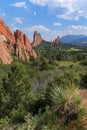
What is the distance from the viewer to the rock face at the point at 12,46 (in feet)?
344

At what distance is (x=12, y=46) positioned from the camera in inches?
5054

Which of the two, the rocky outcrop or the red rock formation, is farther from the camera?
the red rock formation

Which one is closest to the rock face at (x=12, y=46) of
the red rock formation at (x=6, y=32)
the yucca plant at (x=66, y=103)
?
the red rock formation at (x=6, y=32)

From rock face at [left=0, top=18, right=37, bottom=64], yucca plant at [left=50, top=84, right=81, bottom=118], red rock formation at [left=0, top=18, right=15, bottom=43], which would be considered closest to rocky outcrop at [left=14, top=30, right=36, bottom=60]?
rock face at [left=0, top=18, right=37, bottom=64]

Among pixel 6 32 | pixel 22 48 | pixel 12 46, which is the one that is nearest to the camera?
pixel 12 46

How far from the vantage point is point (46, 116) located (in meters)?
10.7

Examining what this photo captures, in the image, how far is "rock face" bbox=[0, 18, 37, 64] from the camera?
4131 inches

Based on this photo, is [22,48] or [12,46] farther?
[22,48]

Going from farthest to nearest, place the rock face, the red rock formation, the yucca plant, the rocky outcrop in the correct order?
the red rock formation < the rocky outcrop < the rock face < the yucca plant

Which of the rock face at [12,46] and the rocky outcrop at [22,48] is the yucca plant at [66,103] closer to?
the rock face at [12,46]

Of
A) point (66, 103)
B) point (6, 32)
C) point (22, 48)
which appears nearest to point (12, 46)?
point (22, 48)

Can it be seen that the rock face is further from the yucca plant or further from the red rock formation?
the yucca plant

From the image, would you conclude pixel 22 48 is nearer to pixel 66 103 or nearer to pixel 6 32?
pixel 6 32

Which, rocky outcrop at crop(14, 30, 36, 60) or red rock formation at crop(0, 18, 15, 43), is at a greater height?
red rock formation at crop(0, 18, 15, 43)
